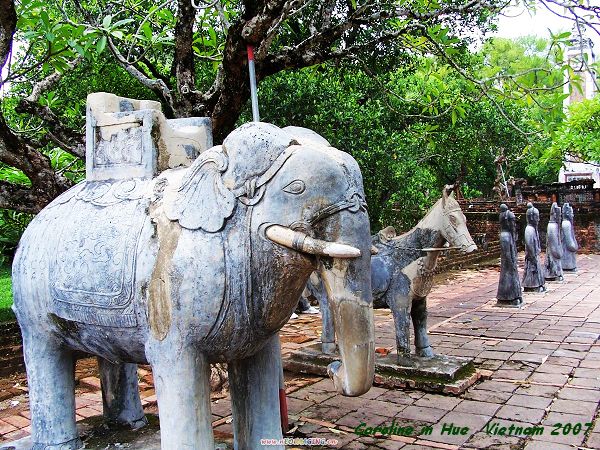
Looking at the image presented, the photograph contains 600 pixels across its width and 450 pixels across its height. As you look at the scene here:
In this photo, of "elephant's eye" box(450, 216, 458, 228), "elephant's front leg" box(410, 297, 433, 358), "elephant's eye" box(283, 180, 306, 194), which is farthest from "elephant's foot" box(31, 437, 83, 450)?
"elephant's eye" box(450, 216, 458, 228)

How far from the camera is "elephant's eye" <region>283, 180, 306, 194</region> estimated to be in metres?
2.22

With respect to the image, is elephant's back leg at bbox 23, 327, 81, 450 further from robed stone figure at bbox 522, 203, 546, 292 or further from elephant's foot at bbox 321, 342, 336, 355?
robed stone figure at bbox 522, 203, 546, 292

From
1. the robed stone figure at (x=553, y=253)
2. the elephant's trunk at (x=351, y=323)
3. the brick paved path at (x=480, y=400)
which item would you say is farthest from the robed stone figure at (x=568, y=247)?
the elephant's trunk at (x=351, y=323)

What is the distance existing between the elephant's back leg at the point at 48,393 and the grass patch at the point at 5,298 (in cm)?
408

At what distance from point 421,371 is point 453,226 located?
52.6 inches

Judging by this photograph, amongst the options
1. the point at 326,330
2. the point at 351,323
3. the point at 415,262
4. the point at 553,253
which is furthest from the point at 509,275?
the point at 351,323

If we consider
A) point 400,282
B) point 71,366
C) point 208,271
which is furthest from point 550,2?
point 71,366

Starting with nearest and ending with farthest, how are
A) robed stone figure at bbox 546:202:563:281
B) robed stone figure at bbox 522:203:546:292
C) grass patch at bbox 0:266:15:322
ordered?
grass patch at bbox 0:266:15:322 → robed stone figure at bbox 522:203:546:292 → robed stone figure at bbox 546:202:563:281

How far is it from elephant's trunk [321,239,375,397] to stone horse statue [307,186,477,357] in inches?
121

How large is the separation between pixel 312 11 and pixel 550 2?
354 cm

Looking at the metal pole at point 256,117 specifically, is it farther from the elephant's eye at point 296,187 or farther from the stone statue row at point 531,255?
the stone statue row at point 531,255

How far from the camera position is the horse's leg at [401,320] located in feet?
17.1

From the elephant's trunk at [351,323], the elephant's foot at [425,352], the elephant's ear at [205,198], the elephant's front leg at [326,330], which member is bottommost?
the elephant's foot at [425,352]

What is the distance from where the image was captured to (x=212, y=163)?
7.80 ft
